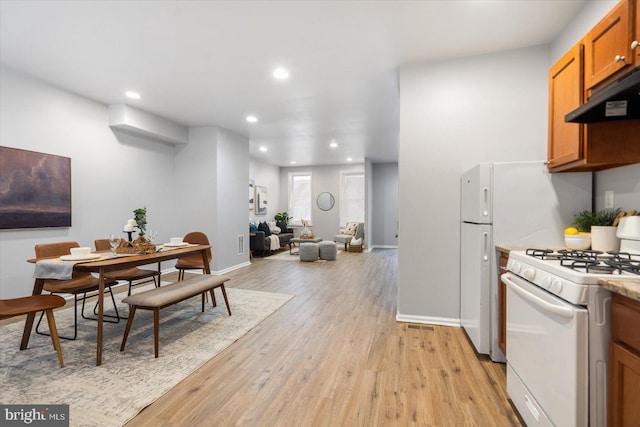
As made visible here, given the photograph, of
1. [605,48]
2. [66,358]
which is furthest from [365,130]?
[66,358]

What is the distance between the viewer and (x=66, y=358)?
234 cm

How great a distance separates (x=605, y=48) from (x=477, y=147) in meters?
1.27

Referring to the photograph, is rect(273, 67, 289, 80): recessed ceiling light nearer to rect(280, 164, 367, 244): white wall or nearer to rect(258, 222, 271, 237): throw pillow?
rect(258, 222, 271, 237): throw pillow

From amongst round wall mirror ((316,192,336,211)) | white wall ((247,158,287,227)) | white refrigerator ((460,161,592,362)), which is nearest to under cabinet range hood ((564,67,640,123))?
white refrigerator ((460,161,592,362))

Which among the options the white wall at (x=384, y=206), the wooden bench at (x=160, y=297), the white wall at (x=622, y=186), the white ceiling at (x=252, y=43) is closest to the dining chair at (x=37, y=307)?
the wooden bench at (x=160, y=297)

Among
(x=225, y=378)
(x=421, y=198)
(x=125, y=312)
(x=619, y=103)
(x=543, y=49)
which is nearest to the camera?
(x=619, y=103)

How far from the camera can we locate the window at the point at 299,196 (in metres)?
10.4

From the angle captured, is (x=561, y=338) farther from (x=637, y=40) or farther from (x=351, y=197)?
(x=351, y=197)

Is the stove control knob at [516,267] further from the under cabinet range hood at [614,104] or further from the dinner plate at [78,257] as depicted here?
the dinner plate at [78,257]

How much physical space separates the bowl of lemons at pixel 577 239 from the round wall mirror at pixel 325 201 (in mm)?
7980

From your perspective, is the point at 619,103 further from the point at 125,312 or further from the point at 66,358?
the point at 125,312

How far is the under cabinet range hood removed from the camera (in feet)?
4.39

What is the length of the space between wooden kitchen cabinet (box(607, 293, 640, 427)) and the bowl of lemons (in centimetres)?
119

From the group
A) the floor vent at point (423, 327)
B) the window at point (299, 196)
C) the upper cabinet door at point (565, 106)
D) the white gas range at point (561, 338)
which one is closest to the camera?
the white gas range at point (561, 338)
